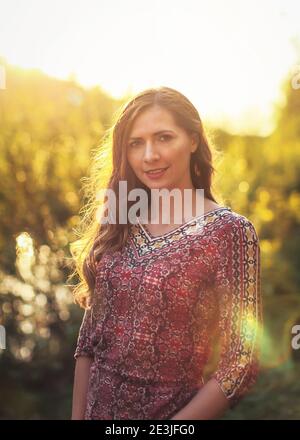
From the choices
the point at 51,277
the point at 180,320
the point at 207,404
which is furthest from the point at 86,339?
the point at 51,277

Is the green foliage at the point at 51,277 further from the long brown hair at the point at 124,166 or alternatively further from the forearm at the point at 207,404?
the forearm at the point at 207,404

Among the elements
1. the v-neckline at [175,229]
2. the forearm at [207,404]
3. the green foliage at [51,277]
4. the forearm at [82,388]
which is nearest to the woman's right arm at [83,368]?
the forearm at [82,388]

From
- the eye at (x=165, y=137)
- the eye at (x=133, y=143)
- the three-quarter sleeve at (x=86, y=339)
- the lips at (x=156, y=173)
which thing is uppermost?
the eye at (x=165, y=137)

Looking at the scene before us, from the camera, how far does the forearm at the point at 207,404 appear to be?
1.72 m

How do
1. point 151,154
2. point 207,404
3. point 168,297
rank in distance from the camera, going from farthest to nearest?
point 151,154
point 168,297
point 207,404

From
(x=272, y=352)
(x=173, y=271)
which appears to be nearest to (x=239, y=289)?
(x=173, y=271)

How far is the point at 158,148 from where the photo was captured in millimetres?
1965

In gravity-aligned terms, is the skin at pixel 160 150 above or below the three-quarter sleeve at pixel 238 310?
above

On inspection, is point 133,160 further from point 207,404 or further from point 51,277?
point 51,277

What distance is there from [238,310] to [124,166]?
0.68 meters

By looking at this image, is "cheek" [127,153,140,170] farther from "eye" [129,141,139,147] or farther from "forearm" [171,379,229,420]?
"forearm" [171,379,229,420]

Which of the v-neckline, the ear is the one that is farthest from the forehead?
the v-neckline
